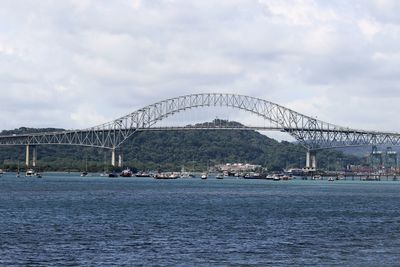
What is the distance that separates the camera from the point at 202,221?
65.1m

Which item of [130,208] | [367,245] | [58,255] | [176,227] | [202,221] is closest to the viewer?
[58,255]

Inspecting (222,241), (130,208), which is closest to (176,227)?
(222,241)

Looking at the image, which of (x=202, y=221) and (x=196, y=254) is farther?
(x=202, y=221)

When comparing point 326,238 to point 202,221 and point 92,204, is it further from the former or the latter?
point 92,204

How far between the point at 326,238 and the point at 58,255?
17664 millimetres

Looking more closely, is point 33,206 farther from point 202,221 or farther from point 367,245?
point 367,245

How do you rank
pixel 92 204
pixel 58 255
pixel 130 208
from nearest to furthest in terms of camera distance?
pixel 58 255
pixel 130 208
pixel 92 204

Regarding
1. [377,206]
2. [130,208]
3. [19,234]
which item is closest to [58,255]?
[19,234]

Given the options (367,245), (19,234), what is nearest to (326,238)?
(367,245)

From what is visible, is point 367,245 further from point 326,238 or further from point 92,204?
point 92,204

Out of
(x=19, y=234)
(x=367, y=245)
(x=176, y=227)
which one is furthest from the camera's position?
(x=176, y=227)

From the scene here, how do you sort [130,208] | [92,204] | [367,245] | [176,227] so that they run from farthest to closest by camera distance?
[92,204] → [130,208] → [176,227] → [367,245]

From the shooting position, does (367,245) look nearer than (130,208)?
Yes

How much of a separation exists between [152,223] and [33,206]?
22078 mm
